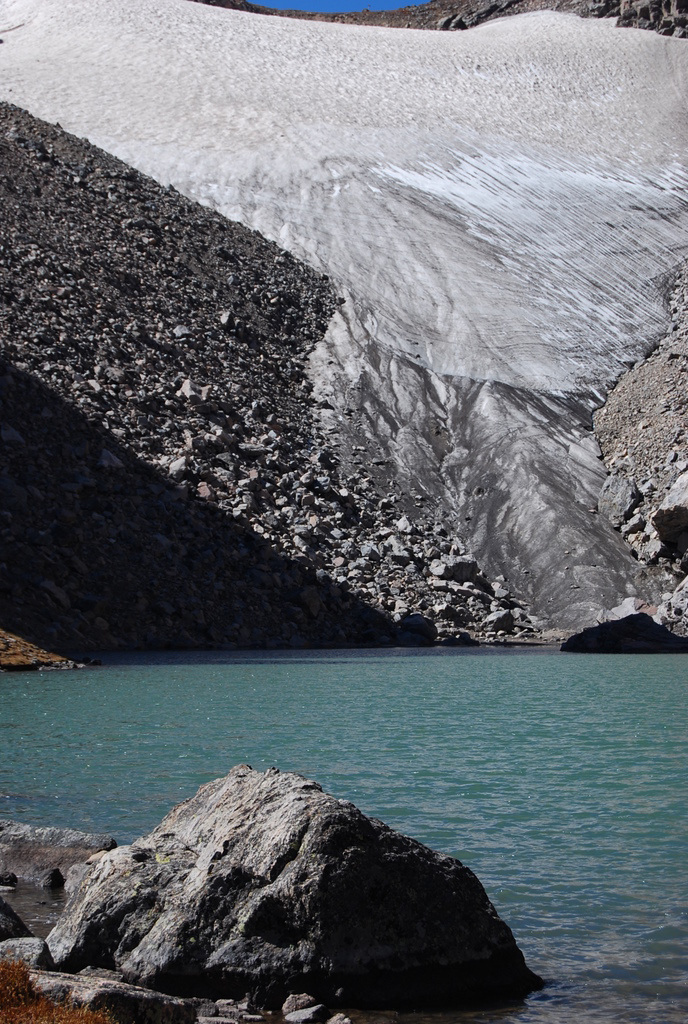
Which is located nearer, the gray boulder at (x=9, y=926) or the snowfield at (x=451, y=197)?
the gray boulder at (x=9, y=926)

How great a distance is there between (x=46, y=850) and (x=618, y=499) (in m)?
31.4

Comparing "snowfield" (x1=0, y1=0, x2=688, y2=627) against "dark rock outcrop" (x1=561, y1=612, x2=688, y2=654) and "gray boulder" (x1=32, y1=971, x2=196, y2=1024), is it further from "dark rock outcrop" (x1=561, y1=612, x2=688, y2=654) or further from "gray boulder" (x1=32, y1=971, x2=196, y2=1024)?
"gray boulder" (x1=32, y1=971, x2=196, y2=1024)

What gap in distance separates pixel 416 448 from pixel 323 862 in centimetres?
3392

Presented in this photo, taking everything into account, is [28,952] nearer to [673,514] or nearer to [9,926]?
[9,926]

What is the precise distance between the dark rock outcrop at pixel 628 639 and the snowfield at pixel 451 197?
3.02 metres

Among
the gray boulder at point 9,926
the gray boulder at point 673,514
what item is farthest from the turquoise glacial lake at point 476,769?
the gray boulder at point 673,514

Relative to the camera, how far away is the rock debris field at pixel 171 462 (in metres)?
28.3

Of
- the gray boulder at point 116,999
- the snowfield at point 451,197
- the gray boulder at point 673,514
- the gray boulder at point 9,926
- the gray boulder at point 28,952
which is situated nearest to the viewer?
the gray boulder at point 116,999

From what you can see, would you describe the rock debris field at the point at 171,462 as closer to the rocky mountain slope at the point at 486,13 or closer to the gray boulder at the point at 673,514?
the gray boulder at the point at 673,514

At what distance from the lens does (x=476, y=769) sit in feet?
40.3

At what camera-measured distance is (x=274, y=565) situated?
31203mm

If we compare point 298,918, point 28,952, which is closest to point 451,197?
point 298,918

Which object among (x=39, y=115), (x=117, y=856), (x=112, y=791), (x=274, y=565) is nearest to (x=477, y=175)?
(x=39, y=115)

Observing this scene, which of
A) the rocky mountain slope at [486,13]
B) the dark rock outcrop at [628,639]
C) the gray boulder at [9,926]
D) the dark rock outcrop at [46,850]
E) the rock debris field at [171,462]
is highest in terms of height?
the rocky mountain slope at [486,13]
